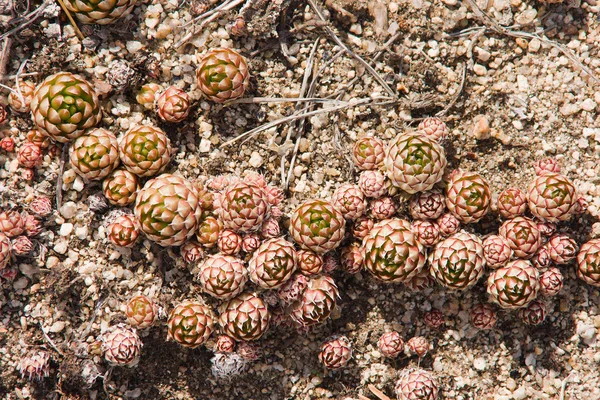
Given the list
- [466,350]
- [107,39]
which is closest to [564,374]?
[466,350]

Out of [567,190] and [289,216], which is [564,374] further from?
[289,216]

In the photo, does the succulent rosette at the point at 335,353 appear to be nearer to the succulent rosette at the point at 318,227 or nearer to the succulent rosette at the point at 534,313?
the succulent rosette at the point at 318,227

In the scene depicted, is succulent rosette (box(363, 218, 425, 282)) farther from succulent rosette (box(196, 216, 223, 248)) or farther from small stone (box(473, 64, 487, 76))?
small stone (box(473, 64, 487, 76))

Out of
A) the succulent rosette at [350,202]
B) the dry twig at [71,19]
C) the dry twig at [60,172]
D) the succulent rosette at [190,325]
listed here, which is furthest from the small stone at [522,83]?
the dry twig at [60,172]

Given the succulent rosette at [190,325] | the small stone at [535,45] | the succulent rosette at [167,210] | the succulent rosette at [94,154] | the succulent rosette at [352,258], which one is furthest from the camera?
the small stone at [535,45]

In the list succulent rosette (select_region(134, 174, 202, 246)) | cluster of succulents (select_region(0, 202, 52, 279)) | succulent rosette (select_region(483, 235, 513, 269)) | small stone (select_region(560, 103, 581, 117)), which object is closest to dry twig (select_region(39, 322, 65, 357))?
cluster of succulents (select_region(0, 202, 52, 279))

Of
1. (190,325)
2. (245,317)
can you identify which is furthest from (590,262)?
(190,325)

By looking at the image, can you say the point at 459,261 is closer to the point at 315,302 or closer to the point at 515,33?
the point at 315,302
